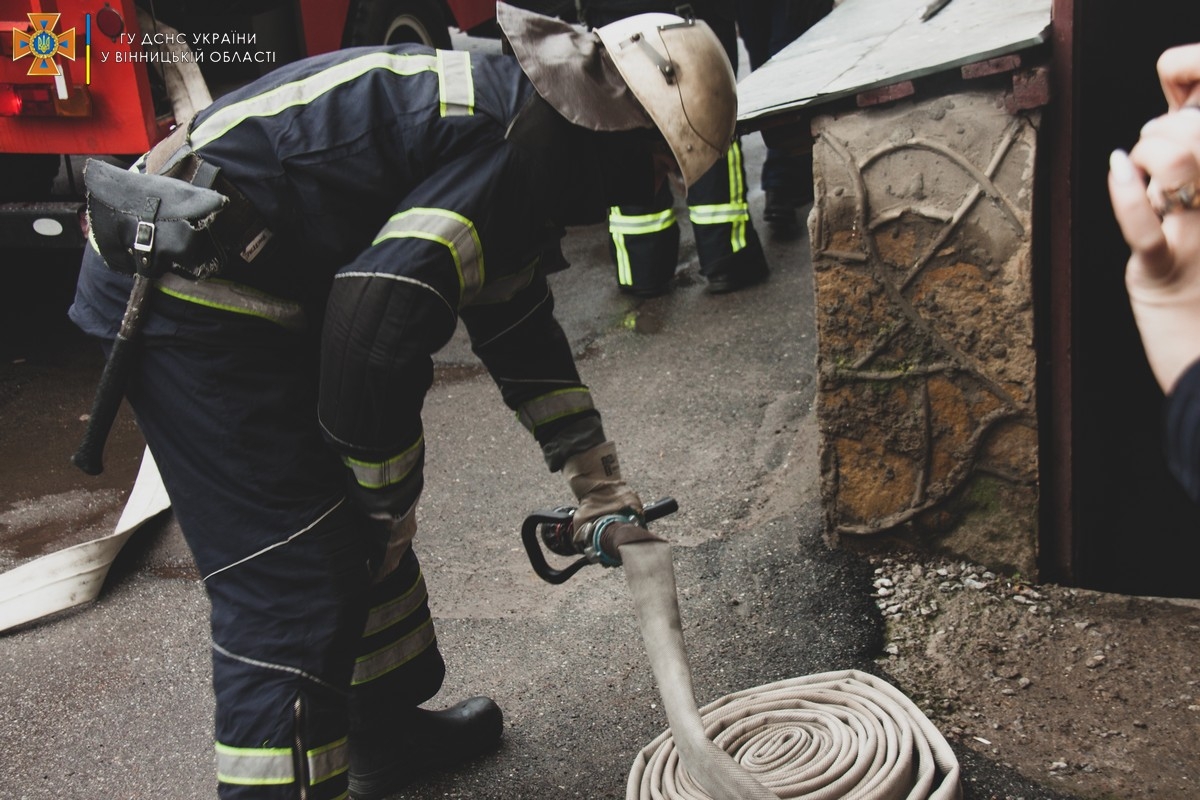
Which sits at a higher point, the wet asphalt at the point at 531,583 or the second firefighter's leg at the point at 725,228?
the second firefighter's leg at the point at 725,228

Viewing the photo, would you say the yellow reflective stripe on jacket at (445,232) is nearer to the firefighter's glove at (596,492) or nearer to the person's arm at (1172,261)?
the firefighter's glove at (596,492)

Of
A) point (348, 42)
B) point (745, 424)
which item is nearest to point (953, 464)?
point (745, 424)

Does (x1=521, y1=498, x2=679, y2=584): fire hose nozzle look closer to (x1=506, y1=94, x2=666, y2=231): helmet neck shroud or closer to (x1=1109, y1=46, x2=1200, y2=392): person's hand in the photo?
(x1=506, y1=94, x2=666, y2=231): helmet neck shroud

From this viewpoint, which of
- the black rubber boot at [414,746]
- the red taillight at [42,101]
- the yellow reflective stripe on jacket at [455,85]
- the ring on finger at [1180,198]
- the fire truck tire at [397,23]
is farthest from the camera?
the fire truck tire at [397,23]

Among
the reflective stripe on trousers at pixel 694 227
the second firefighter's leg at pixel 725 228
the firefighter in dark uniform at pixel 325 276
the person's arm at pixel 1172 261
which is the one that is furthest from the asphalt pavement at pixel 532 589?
the person's arm at pixel 1172 261

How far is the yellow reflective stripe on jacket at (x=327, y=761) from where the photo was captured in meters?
2.23

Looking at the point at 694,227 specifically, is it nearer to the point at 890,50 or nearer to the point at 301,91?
the point at 890,50

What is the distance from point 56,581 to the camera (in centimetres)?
359

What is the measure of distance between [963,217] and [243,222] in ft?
6.02

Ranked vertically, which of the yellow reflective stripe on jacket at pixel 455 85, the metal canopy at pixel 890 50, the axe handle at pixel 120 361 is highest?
the yellow reflective stripe on jacket at pixel 455 85

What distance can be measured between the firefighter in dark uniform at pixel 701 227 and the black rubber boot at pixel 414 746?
9.53 ft

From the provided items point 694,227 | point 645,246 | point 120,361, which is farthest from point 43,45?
point 120,361

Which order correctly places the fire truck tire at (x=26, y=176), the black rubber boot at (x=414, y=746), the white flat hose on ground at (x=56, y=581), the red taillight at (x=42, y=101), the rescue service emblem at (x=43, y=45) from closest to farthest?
1. the black rubber boot at (x=414, y=746)
2. the white flat hose on ground at (x=56, y=581)
3. the rescue service emblem at (x=43, y=45)
4. the red taillight at (x=42, y=101)
5. the fire truck tire at (x=26, y=176)

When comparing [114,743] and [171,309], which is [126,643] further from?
[171,309]
